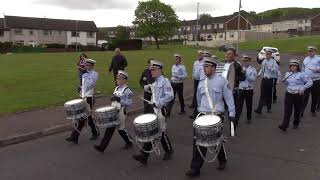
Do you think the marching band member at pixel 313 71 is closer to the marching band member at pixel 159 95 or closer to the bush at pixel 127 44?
the marching band member at pixel 159 95

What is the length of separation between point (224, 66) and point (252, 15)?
159 m

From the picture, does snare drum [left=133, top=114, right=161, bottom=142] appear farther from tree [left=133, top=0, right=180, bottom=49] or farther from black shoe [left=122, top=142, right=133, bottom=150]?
tree [left=133, top=0, right=180, bottom=49]

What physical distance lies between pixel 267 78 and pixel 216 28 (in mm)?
114270

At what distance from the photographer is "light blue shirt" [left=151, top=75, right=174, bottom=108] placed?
9125mm

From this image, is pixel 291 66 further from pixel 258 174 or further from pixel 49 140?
pixel 49 140

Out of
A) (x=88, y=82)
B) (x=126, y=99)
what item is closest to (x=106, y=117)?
(x=126, y=99)

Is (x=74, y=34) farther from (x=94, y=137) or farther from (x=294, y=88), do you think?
(x=294, y=88)

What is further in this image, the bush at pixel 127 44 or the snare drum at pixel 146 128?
the bush at pixel 127 44

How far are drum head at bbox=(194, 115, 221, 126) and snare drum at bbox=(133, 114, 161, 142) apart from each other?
940mm

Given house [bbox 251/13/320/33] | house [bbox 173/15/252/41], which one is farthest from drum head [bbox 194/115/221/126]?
house [bbox 251/13/320/33]

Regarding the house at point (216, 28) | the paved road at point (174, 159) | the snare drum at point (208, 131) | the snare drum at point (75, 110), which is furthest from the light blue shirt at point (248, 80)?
the house at point (216, 28)

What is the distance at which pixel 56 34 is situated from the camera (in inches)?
3885

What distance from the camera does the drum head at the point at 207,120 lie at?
7.67 m

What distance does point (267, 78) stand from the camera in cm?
1508
